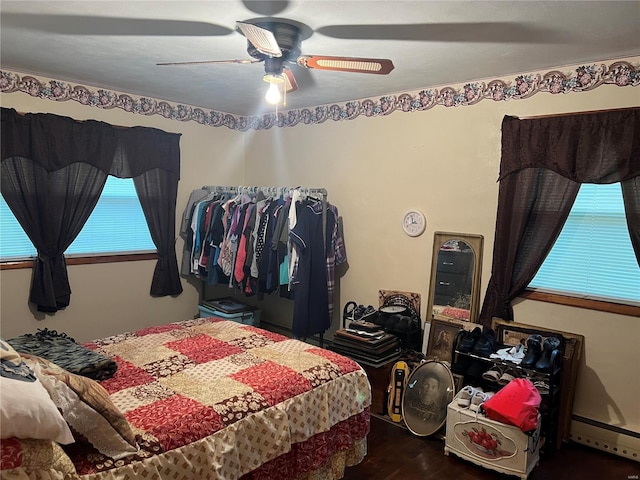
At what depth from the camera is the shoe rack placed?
2.76 metres

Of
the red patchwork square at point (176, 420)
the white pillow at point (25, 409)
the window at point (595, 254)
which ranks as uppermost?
Result: the window at point (595, 254)

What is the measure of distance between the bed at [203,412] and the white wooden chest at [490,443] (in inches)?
26.0

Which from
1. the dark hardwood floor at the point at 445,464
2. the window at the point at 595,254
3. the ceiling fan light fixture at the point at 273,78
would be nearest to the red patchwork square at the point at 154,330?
the dark hardwood floor at the point at 445,464

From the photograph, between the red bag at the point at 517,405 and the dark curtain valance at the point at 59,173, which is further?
the dark curtain valance at the point at 59,173

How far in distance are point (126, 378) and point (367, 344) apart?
1.75 metres

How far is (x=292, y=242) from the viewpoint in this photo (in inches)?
147

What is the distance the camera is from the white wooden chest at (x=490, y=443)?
101 inches

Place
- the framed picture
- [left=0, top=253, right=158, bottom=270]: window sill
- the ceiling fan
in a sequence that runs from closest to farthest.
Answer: the ceiling fan, the framed picture, [left=0, top=253, right=158, bottom=270]: window sill

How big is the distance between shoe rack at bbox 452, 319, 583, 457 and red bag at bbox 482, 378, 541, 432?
0.12m

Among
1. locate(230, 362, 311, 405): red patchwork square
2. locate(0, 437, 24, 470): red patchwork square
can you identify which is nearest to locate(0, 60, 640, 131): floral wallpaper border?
locate(230, 362, 311, 405): red patchwork square

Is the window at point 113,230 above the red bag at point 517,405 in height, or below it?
above

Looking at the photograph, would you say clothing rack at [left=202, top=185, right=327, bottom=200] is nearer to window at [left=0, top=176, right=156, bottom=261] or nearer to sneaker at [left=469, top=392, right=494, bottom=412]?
window at [left=0, top=176, right=156, bottom=261]

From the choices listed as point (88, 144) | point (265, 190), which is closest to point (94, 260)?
point (88, 144)

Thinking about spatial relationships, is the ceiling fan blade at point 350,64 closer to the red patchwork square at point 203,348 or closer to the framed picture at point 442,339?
the red patchwork square at point 203,348
